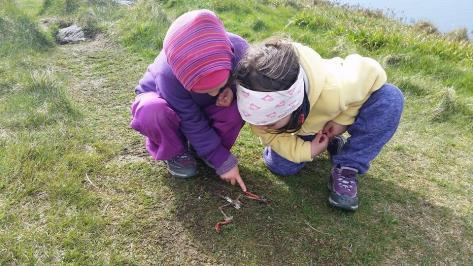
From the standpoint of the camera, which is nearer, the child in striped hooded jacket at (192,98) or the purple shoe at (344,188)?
the child in striped hooded jacket at (192,98)

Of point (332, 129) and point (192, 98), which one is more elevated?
point (192, 98)

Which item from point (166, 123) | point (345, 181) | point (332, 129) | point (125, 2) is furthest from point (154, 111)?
point (125, 2)

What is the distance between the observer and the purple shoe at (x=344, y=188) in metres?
2.64

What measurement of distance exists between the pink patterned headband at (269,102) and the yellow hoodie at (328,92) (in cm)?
17

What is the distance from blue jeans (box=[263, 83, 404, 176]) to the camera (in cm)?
264

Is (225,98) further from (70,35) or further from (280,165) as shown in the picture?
(70,35)

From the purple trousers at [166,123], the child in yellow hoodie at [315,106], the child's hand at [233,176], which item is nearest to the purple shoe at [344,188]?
the child in yellow hoodie at [315,106]

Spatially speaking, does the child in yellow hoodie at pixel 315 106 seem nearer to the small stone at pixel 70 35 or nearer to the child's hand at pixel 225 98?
the child's hand at pixel 225 98

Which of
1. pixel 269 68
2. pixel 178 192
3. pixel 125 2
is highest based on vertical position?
pixel 269 68

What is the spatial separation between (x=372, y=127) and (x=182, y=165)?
3.94 feet

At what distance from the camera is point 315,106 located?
8.34 ft

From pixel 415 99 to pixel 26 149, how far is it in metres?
3.37

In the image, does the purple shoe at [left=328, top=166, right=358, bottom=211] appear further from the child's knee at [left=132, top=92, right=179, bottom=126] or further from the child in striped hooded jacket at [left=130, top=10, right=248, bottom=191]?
the child's knee at [left=132, top=92, right=179, bottom=126]

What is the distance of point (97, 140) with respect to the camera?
3.23 metres
